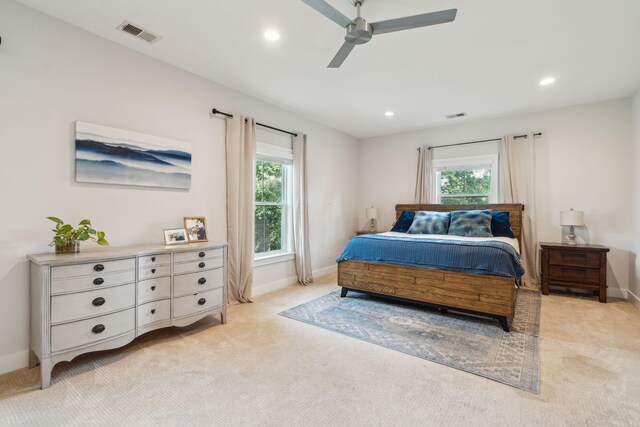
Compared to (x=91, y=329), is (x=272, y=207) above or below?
above

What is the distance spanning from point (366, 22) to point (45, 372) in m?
3.13

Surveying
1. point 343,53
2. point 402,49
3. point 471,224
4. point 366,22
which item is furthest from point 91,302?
point 471,224

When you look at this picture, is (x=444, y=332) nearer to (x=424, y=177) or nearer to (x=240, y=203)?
(x=240, y=203)

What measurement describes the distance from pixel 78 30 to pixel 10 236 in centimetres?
172

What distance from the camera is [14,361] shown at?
2146mm

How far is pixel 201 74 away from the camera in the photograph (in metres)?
3.29

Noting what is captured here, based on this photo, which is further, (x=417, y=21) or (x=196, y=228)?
(x=196, y=228)

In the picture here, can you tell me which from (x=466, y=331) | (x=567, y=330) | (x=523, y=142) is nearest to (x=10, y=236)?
(x=466, y=331)

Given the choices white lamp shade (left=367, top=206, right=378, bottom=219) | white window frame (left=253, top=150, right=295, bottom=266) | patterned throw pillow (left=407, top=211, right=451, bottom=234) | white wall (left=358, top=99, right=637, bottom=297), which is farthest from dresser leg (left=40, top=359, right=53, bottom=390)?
white wall (left=358, top=99, right=637, bottom=297)

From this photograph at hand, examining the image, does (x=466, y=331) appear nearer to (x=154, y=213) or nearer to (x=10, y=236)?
(x=154, y=213)

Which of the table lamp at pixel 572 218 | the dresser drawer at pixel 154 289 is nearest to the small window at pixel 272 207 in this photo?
the dresser drawer at pixel 154 289

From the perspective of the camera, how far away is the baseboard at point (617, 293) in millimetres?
3932

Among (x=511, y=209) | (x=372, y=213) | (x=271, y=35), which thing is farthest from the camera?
(x=372, y=213)

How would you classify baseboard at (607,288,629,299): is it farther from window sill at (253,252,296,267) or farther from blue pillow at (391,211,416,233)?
window sill at (253,252,296,267)
